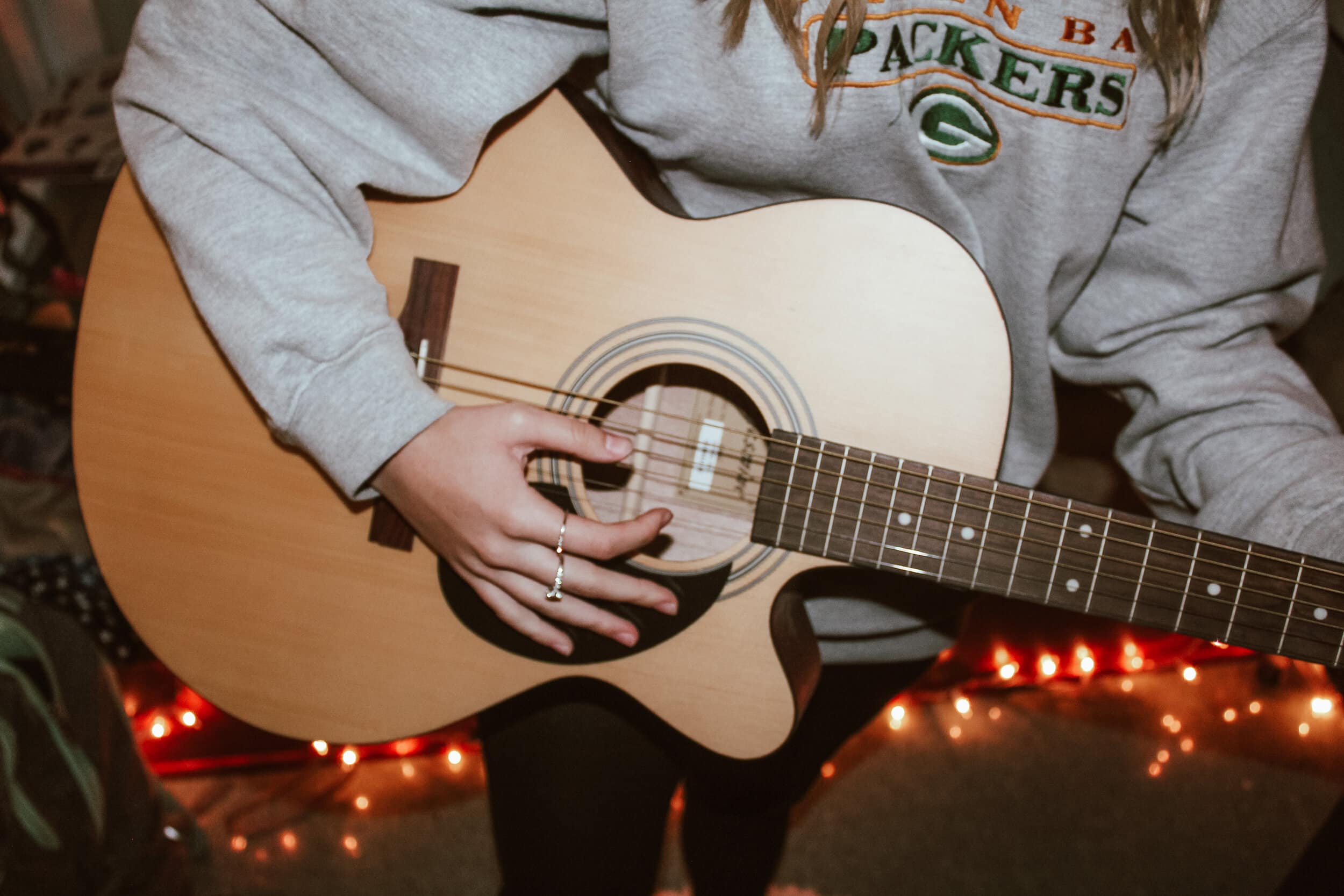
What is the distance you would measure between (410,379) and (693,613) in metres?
0.35

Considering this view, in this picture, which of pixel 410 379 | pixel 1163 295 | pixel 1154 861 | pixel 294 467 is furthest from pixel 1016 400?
pixel 1154 861

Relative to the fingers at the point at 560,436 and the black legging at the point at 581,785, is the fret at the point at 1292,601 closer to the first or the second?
the black legging at the point at 581,785

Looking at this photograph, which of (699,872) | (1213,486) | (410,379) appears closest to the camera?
(410,379)

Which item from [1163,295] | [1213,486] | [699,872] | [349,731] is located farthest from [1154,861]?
[349,731]

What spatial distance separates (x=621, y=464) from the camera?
853 mm

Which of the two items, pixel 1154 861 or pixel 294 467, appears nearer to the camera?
pixel 294 467

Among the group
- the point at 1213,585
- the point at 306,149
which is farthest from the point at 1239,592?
the point at 306,149

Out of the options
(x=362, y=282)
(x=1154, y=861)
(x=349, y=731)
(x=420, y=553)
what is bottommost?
(x=1154, y=861)

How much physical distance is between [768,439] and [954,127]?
34 centimetres

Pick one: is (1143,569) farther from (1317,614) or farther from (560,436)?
(560,436)

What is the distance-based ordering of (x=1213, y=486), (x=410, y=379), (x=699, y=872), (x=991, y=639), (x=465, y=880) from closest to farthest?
(x=410, y=379), (x=1213, y=486), (x=699, y=872), (x=465, y=880), (x=991, y=639)

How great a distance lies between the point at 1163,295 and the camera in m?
0.83

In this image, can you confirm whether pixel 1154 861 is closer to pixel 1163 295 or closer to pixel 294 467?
pixel 1163 295

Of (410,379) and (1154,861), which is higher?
(410,379)
